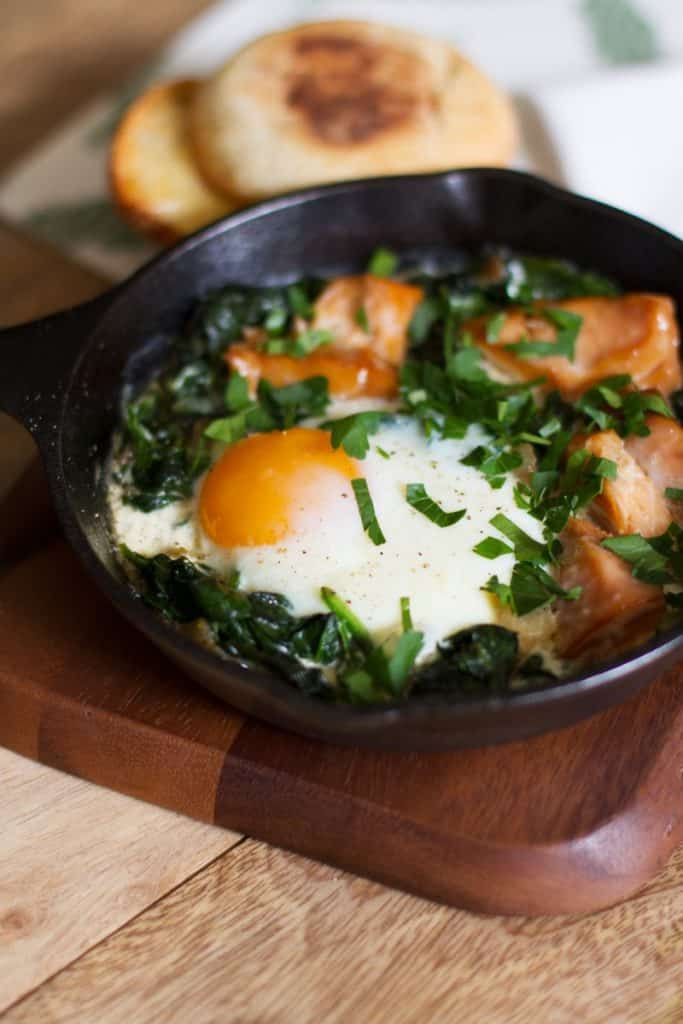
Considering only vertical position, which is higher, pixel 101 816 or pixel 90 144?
pixel 90 144

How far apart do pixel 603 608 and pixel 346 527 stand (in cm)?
62

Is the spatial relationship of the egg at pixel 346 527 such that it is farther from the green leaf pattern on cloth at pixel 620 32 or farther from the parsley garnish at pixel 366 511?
the green leaf pattern on cloth at pixel 620 32

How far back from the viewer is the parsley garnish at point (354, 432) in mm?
2996

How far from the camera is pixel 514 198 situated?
11.8ft

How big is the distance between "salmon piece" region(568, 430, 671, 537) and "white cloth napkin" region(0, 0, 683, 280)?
4.63 feet

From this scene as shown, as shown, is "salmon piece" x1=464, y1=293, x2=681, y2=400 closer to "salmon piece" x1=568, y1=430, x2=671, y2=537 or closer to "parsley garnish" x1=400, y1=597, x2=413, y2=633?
"salmon piece" x1=568, y1=430, x2=671, y2=537

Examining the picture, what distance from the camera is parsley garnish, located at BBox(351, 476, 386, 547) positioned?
9.29ft

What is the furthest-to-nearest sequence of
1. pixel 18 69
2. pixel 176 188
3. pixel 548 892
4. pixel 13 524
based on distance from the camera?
pixel 18 69 → pixel 176 188 → pixel 13 524 → pixel 548 892

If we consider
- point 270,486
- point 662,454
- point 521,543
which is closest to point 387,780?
point 521,543

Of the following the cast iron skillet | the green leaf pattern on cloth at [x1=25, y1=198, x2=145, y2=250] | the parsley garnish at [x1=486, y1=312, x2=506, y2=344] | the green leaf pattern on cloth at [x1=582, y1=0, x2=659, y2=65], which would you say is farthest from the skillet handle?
the green leaf pattern on cloth at [x1=582, y1=0, x2=659, y2=65]

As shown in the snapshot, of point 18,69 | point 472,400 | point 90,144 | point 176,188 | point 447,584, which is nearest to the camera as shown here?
point 447,584

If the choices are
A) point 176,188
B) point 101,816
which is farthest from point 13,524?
point 176,188

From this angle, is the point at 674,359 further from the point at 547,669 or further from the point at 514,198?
the point at 547,669

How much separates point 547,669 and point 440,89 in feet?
7.30
